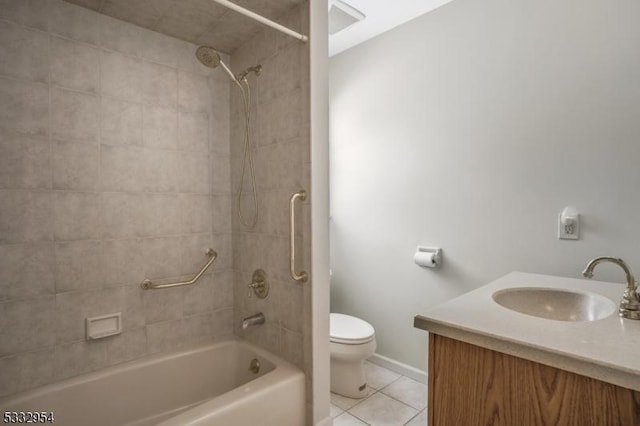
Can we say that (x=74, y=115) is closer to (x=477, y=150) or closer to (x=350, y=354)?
(x=350, y=354)

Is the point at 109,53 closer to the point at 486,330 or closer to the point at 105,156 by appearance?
the point at 105,156

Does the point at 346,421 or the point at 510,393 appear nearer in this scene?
the point at 510,393

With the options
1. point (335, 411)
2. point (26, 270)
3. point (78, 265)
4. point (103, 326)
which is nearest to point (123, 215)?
point (78, 265)

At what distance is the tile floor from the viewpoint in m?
1.92

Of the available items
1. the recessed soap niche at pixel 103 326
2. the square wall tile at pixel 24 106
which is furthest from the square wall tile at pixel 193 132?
the recessed soap niche at pixel 103 326

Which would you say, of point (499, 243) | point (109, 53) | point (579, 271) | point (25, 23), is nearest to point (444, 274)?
point (499, 243)

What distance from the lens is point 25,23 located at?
1.34 metres

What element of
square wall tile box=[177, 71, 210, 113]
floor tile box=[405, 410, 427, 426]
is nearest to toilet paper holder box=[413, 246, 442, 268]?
floor tile box=[405, 410, 427, 426]

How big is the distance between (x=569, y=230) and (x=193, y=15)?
7.08 feet

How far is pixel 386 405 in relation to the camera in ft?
6.77

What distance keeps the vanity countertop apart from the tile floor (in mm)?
1143

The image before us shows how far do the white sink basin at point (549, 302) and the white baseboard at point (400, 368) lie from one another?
1.18m

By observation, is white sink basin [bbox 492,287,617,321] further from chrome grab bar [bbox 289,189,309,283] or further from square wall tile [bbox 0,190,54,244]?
square wall tile [bbox 0,190,54,244]

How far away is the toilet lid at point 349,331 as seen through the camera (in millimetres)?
2045
